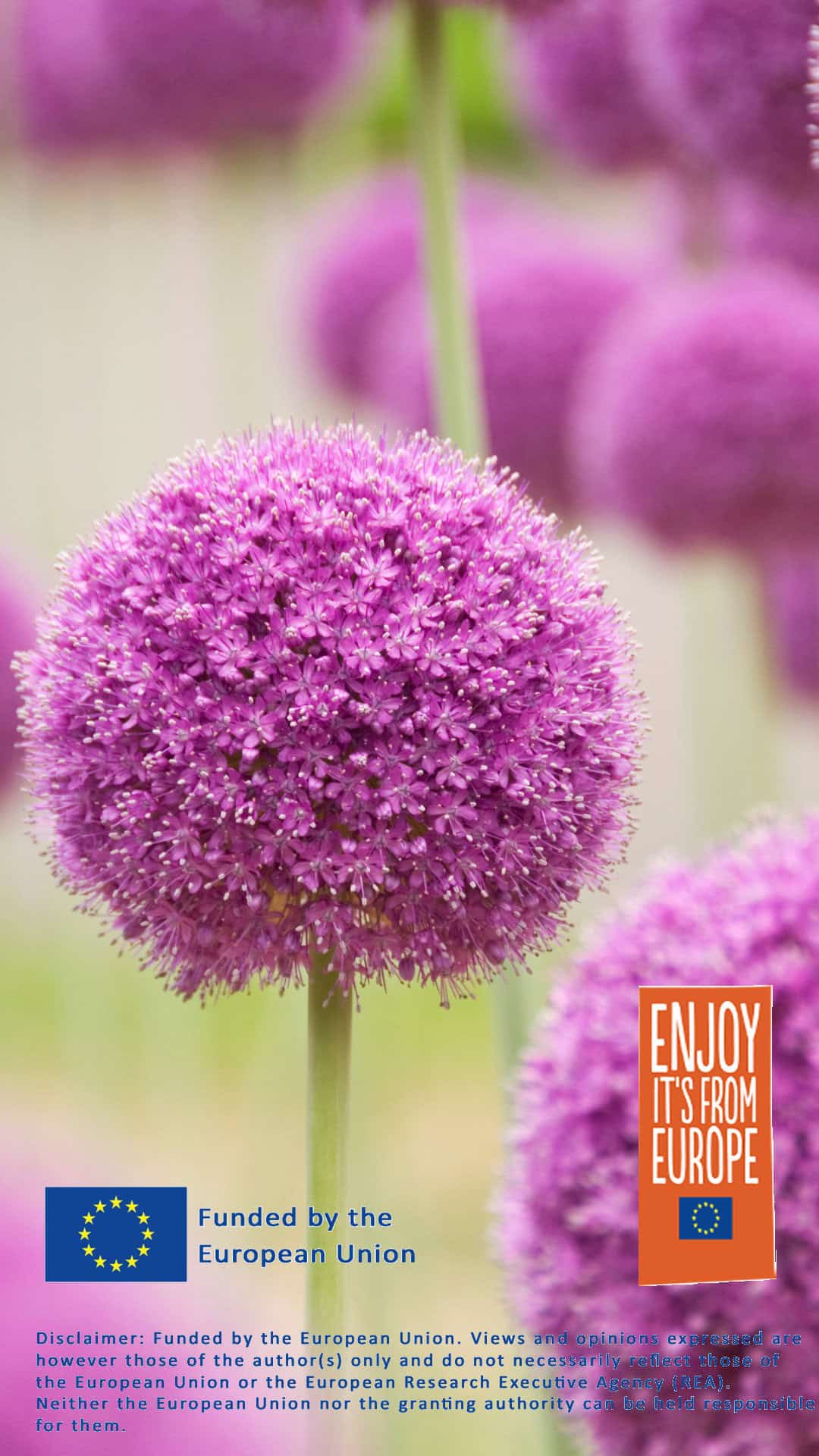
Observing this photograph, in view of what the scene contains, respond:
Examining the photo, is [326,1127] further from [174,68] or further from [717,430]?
[174,68]

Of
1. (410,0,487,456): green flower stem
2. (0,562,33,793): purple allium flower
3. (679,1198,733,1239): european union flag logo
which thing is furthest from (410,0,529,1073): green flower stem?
(679,1198,733,1239): european union flag logo

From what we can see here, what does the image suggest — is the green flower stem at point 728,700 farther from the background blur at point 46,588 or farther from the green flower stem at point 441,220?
the green flower stem at point 441,220

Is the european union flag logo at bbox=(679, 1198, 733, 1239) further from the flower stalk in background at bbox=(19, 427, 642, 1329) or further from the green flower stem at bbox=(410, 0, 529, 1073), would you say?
the green flower stem at bbox=(410, 0, 529, 1073)

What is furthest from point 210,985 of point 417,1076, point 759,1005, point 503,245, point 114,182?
point 114,182

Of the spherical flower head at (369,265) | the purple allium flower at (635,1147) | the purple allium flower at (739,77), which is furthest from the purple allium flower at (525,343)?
the purple allium flower at (635,1147)

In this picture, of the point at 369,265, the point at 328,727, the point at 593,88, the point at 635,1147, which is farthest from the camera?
the point at 369,265

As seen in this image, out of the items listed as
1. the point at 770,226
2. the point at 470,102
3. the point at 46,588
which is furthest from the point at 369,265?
the point at 46,588
